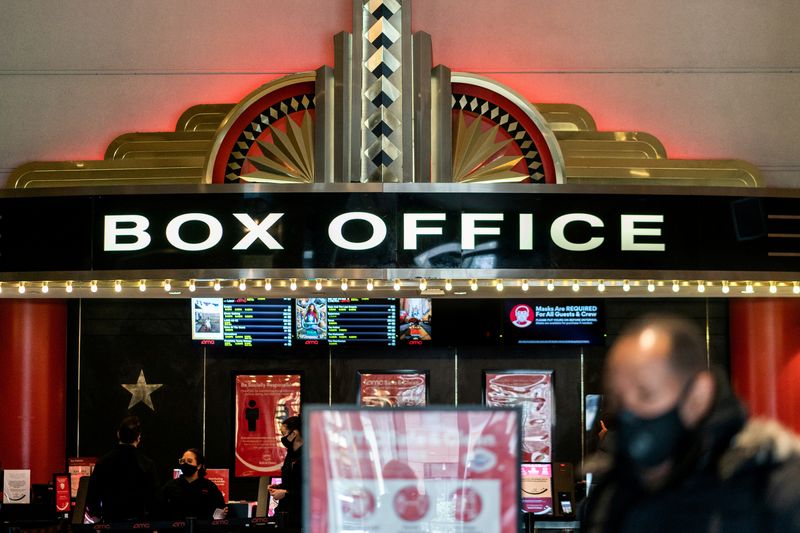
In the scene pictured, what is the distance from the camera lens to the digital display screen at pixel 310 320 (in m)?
9.48

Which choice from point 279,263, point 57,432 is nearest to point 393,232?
point 279,263

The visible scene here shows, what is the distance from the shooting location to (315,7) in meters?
8.09

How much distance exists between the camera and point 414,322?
9500mm

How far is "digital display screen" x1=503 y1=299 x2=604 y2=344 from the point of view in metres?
9.46

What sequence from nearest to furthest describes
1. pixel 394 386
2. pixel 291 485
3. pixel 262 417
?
1. pixel 291 485
2. pixel 262 417
3. pixel 394 386

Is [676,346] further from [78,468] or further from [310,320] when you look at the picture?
[78,468]

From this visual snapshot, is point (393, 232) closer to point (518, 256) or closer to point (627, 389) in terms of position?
point (518, 256)

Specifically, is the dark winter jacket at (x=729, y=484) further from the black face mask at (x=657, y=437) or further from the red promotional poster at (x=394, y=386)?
the red promotional poster at (x=394, y=386)

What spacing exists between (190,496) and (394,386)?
2.79 metres

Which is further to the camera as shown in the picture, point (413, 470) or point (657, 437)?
point (413, 470)

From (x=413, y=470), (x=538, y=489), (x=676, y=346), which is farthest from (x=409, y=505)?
(x=538, y=489)

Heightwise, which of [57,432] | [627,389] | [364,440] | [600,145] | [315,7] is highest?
[315,7]

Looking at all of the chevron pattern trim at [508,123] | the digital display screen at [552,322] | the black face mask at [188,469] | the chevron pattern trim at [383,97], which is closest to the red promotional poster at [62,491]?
the black face mask at [188,469]

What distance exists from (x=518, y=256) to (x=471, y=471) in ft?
11.9
